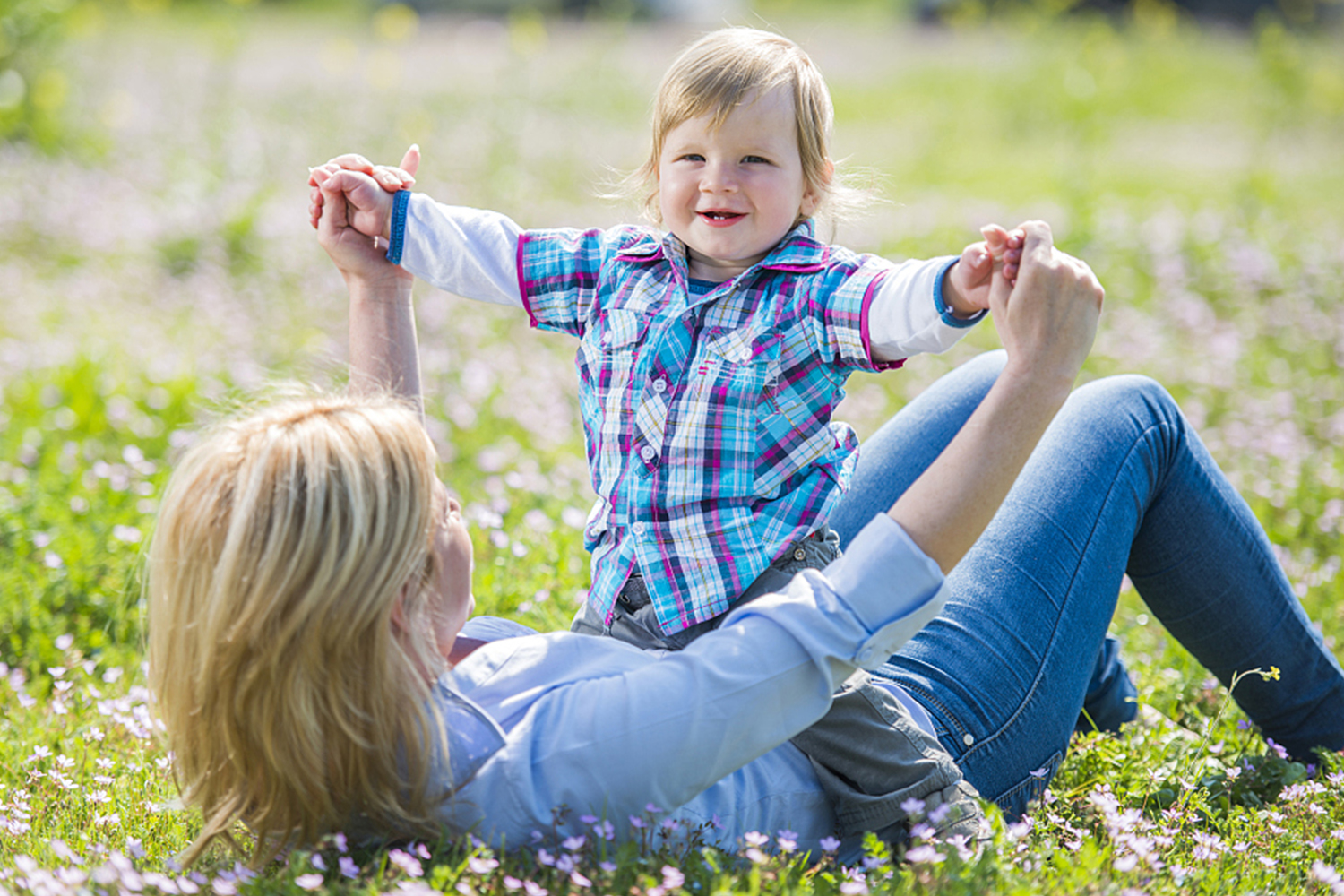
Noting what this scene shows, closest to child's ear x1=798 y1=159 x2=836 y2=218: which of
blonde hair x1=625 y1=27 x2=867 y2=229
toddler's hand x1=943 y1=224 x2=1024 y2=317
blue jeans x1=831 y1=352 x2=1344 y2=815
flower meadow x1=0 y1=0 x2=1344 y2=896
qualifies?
blonde hair x1=625 y1=27 x2=867 y2=229

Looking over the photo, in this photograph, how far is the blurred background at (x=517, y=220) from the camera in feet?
13.0

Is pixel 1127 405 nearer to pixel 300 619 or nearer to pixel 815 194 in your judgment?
pixel 815 194

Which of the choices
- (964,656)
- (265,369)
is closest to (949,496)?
(964,656)

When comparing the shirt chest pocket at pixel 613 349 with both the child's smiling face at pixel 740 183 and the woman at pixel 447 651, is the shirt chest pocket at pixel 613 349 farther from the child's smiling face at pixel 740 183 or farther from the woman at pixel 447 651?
the woman at pixel 447 651

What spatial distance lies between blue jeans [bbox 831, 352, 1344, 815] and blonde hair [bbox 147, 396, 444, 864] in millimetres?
980

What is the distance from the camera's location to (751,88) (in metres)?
2.21

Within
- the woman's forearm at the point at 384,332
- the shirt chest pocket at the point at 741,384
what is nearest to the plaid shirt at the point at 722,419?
the shirt chest pocket at the point at 741,384

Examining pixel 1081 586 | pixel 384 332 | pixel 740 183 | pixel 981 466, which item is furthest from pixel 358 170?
pixel 1081 586

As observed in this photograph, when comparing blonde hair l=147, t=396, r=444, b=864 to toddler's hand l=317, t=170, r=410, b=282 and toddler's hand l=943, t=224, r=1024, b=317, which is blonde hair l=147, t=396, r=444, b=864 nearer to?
toddler's hand l=317, t=170, r=410, b=282

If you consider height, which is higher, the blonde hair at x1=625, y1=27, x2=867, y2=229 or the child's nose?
the blonde hair at x1=625, y1=27, x2=867, y2=229

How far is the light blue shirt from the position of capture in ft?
5.42

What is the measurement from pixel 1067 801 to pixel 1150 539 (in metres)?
0.63

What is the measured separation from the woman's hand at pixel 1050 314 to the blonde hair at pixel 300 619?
904mm

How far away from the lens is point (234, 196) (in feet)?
29.2
